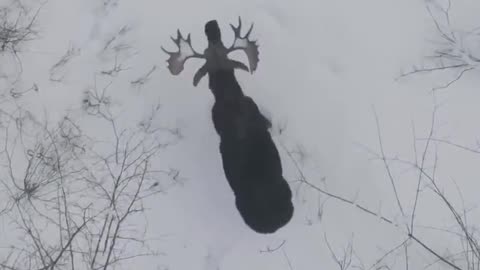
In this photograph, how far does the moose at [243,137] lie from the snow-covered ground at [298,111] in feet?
1.12

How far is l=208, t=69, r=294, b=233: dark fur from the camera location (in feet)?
22.7

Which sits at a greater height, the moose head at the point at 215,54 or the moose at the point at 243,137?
the moose head at the point at 215,54

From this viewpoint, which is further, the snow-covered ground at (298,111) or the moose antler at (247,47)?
the snow-covered ground at (298,111)

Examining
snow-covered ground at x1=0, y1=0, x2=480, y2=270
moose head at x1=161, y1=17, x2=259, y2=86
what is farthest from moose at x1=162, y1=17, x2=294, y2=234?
snow-covered ground at x1=0, y1=0, x2=480, y2=270

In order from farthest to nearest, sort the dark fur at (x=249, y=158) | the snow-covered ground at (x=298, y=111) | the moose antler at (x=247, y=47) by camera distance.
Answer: the snow-covered ground at (x=298, y=111)
the moose antler at (x=247, y=47)
the dark fur at (x=249, y=158)

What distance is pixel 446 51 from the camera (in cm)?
782

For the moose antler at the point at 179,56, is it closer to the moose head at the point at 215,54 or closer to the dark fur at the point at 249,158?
the moose head at the point at 215,54

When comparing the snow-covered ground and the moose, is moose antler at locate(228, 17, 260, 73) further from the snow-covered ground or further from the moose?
the snow-covered ground

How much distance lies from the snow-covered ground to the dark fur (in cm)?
34

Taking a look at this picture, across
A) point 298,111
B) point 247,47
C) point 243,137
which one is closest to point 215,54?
point 247,47

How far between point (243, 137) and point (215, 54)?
0.83 meters

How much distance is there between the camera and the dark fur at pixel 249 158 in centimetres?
692

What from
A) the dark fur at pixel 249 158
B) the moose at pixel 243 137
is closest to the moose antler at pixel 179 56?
the moose at pixel 243 137

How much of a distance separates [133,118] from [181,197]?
0.95 m
